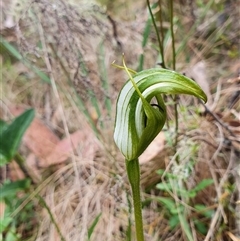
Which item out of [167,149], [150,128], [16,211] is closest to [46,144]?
[16,211]

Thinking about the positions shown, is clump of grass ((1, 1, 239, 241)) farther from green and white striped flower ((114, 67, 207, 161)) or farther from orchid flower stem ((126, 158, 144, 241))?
green and white striped flower ((114, 67, 207, 161))

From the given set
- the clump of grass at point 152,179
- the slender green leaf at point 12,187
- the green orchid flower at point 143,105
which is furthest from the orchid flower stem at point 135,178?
the slender green leaf at point 12,187

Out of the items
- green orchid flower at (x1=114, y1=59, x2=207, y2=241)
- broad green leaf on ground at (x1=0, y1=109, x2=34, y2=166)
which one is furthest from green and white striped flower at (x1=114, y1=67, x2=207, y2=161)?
broad green leaf on ground at (x1=0, y1=109, x2=34, y2=166)

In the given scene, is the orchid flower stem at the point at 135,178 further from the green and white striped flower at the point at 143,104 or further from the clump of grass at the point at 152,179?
the clump of grass at the point at 152,179

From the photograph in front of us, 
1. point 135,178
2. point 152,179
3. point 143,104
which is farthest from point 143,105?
point 152,179

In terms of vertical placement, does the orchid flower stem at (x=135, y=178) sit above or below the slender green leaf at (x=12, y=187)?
below

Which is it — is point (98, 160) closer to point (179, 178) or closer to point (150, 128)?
point (179, 178)
